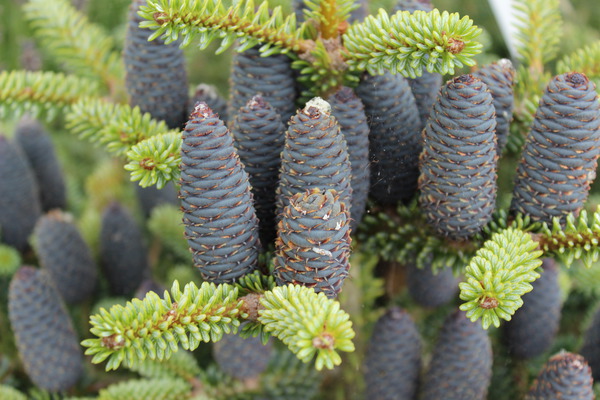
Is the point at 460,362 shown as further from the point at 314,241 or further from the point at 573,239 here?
the point at 314,241

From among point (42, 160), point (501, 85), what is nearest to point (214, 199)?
point (501, 85)

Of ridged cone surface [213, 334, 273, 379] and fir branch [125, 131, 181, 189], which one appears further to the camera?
ridged cone surface [213, 334, 273, 379]

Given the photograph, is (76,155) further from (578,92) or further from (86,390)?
(578,92)

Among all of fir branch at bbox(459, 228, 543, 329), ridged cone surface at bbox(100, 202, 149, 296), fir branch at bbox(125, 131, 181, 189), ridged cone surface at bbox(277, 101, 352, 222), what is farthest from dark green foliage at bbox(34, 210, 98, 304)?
fir branch at bbox(459, 228, 543, 329)

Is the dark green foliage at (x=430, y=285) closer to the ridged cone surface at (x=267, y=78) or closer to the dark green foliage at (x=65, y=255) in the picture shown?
the ridged cone surface at (x=267, y=78)

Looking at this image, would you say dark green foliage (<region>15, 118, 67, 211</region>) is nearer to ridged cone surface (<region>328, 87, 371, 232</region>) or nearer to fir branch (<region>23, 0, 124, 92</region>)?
fir branch (<region>23, 0, 124, 92</region>)

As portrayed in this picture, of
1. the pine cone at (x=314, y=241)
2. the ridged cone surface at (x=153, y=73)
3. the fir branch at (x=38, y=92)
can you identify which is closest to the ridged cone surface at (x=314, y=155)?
the pine cone at (x=314, y=241)

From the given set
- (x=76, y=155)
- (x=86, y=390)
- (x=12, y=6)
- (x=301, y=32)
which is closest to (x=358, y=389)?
(x=86, y=390)
